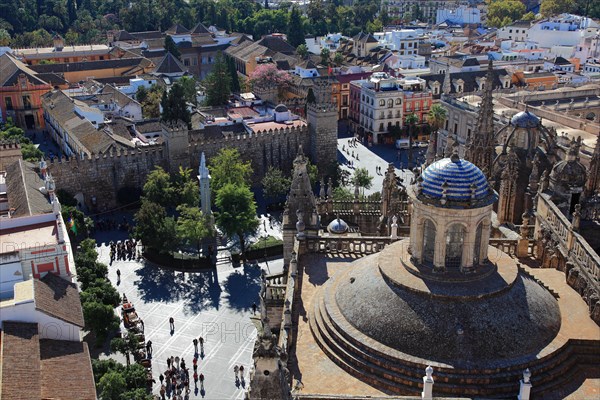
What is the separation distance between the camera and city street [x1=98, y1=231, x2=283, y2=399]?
40.0 metres

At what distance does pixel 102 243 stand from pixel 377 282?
45185 mm

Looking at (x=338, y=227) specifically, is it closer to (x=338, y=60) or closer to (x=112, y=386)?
(x=112, y=386)

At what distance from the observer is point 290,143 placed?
257 ft

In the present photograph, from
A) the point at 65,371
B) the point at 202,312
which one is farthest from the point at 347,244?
the point at 202,312

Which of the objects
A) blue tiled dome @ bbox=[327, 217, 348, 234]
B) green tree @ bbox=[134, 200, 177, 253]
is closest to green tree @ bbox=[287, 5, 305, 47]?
green tree @ bbox=[134, 200, 177, 253]

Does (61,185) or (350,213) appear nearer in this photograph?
(350,213)

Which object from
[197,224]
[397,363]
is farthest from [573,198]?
[197,224]

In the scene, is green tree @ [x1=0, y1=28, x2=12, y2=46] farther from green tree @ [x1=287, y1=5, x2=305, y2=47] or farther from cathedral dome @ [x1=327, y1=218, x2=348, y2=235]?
cathedral dome @ [x1=327, y1=218, x2=348, y2=235]

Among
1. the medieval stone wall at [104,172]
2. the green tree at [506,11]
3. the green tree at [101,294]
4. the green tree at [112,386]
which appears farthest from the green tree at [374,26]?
the green tree at [112,386]

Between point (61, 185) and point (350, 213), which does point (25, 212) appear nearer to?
point (61, 185)

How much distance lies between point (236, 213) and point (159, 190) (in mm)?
12974

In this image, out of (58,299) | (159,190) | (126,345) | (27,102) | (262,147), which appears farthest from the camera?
(27,102)

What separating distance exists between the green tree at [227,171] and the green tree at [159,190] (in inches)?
172

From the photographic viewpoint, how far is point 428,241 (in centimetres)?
1975
